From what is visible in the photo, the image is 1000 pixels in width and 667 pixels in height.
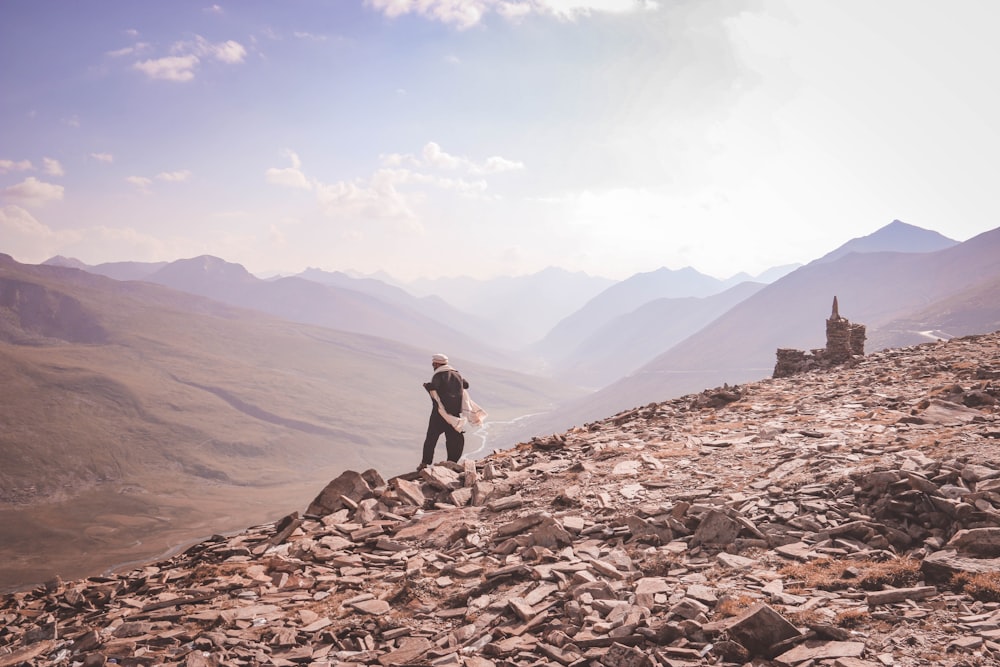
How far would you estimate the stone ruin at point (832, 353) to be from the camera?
2792 centimetres

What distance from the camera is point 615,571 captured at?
8312mm

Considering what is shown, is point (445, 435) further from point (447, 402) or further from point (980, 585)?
point (980, 585)

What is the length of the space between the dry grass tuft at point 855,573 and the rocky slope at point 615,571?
A: 3 cm

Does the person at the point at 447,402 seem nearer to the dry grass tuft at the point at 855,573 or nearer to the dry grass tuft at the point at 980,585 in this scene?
the dry grass tuft at the point at 855,573

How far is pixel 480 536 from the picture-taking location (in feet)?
36.2

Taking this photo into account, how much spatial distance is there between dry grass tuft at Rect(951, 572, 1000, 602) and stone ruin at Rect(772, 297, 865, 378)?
74.3 feet

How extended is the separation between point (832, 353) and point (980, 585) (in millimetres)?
25025

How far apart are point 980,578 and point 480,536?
759cm

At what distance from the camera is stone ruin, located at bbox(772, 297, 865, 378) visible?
27.9 meters

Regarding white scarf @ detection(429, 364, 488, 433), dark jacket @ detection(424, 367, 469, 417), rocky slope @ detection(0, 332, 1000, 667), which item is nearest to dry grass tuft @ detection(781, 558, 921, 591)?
rocky slope @ detection(0, 332, 1000, 667)

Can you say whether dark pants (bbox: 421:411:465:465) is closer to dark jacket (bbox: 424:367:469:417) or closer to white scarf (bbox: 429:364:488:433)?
white scarf (bbox: 429:364:488:433)

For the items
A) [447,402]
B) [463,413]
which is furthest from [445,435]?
[447,402]

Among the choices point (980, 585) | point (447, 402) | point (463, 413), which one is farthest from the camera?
point (463, 413)

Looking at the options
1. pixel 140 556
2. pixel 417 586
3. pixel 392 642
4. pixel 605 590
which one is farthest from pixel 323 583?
pixel 140 556
